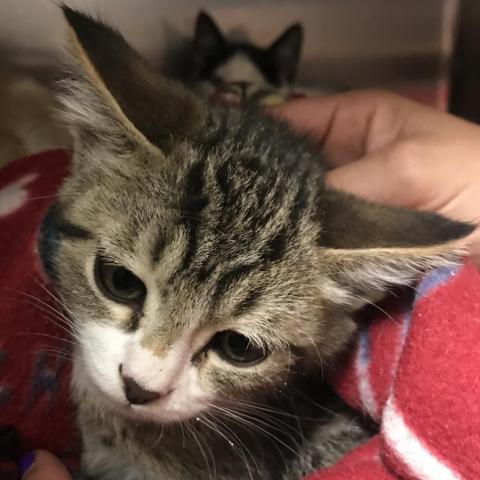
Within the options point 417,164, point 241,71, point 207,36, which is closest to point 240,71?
point 241,71

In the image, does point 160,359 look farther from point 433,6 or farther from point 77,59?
point 433,6

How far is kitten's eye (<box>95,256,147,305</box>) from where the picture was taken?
3.06 ft

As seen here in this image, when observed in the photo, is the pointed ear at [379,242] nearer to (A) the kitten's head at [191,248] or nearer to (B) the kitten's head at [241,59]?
(A) the kitten's head at [191,248]

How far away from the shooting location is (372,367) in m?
1.08

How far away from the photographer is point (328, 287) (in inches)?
38.3

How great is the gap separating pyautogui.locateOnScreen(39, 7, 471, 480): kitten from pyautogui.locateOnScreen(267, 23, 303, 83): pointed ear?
1153 millimetres

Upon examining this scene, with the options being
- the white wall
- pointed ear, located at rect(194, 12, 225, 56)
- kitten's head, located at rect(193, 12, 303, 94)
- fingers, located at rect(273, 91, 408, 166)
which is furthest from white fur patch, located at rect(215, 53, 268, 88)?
fingers, located at rect(273, 91, 408, 166)

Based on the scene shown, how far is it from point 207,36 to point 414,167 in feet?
4.33

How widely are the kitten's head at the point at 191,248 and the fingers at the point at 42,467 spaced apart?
23 centimetres

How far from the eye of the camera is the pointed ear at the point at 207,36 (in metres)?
2.14

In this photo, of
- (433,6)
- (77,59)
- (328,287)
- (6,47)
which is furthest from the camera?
(433,6)

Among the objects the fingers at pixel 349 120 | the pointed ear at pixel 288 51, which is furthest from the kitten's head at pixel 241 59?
the fingers at pixel 349 120

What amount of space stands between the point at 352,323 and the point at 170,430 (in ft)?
0.96

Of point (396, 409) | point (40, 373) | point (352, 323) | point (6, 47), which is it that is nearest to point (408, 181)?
point (352, 323)
